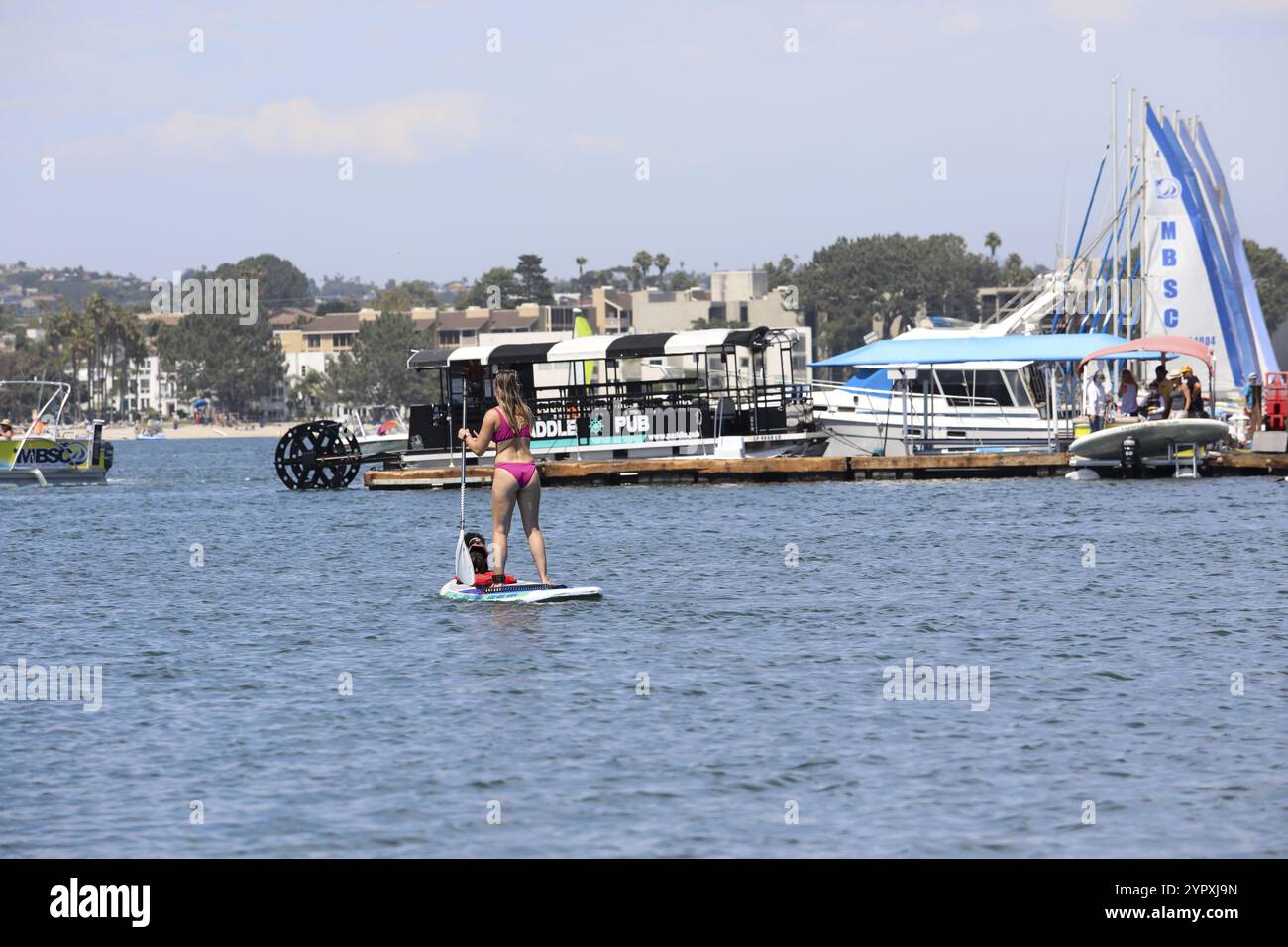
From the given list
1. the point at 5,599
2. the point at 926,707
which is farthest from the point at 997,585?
the point at 5,599

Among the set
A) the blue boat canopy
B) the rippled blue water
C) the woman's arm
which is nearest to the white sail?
the blue boat canopy

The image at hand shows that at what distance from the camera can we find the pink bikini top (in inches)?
757

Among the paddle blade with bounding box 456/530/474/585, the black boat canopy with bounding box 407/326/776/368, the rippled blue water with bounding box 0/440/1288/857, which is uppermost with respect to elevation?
the black boat canopy with bounding box 407/326/776/368

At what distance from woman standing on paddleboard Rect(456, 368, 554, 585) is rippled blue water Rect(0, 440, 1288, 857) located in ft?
4.05

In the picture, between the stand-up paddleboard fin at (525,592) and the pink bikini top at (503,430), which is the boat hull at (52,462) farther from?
the pink bikini top at (503,430)

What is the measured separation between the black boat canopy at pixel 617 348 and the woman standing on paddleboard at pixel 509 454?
2665cm

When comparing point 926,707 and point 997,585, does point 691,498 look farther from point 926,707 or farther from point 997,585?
point 926,707

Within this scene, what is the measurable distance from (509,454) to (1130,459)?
89.3 ft

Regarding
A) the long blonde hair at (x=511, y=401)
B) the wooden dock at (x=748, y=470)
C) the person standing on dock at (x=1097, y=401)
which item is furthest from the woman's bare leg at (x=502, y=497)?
the person standing on dock at (x=1097, y=401)

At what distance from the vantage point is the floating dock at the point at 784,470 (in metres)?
43.6

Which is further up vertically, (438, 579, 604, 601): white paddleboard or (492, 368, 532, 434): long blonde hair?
(492, 368, 532, 434): long blonde hair

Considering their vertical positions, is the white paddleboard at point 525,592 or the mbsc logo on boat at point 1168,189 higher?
the mbsc logo on boat at point 1168,189

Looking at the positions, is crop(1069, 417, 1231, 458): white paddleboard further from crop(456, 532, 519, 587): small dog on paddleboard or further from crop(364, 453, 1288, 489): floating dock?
crop(456, 532, 519, 587): small dog on paddleboard

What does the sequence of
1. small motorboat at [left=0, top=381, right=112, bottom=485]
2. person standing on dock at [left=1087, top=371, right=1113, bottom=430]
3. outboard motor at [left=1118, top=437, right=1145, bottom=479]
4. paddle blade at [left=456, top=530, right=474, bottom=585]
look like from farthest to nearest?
small motorboat at [left=0, top=381, right=112, bottom=485] < person standing on dock at [left=1087, top=371, right=1113, bottom=430] < outboard motor at [left=1118, top=437, right=1145, bottom=479] < paddle blade at [left=456, top=530, right=474, bottom=585]
